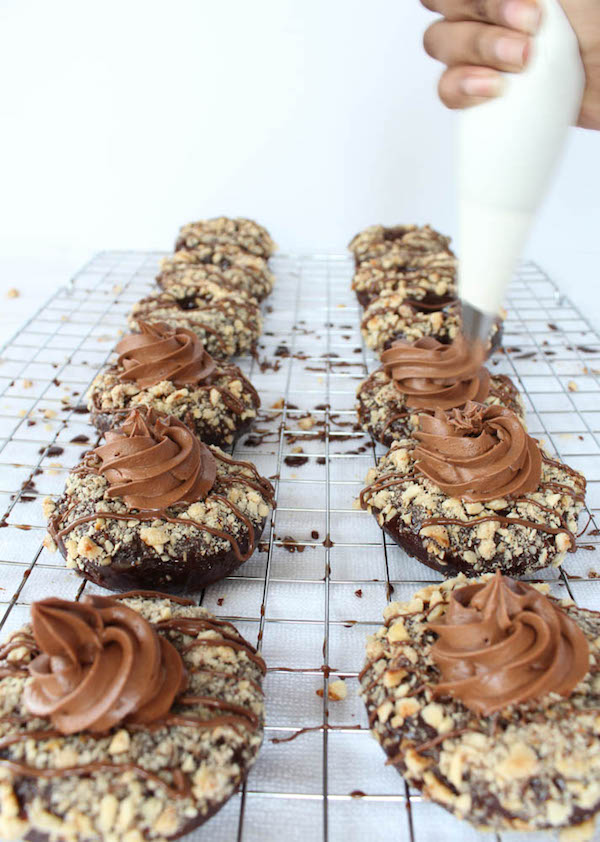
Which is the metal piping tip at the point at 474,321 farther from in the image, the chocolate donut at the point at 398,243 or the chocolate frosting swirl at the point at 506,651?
the chocolate donut at the point at 398,243

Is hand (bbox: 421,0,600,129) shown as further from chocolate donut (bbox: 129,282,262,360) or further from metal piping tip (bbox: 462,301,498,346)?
chocolate donut (bbox: 129,282,262,360)

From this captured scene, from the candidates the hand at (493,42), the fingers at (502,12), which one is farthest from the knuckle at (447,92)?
the fingers at (502,12)

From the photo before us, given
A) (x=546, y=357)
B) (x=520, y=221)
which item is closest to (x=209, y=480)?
(x=520, y=221)

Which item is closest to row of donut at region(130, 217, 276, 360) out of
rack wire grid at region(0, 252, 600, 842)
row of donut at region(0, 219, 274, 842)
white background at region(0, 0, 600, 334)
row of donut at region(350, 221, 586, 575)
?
rack wire grid at region(0, 252, 600, 842)

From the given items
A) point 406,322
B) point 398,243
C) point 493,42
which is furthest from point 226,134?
point 493,42

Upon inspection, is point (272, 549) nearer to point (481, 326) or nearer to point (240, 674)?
point (240, 674)
